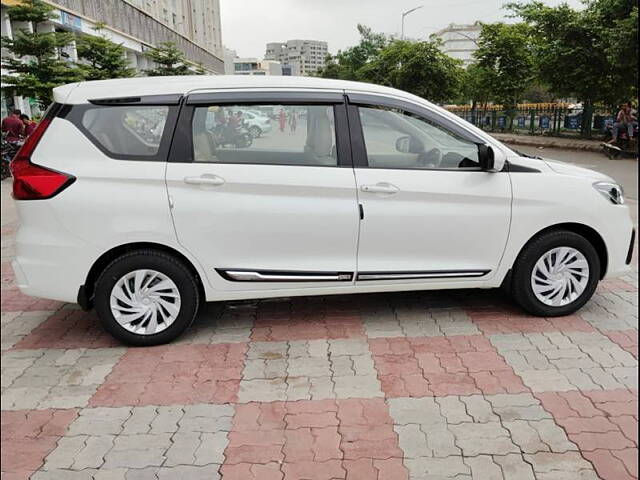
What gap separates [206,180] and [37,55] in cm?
251

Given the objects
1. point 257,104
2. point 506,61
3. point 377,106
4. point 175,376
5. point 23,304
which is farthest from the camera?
point 23,304

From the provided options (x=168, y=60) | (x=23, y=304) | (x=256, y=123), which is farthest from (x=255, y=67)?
(x=23, y=304)

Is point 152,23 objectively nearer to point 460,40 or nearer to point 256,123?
point 256,123

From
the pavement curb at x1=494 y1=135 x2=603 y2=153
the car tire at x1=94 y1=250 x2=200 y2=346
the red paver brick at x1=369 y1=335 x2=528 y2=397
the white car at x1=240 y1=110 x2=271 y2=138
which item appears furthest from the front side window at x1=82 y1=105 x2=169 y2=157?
the pavement curb at x1=494 y1=135 x2=603 y2=153

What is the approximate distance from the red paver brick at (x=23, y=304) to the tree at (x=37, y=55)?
164cm

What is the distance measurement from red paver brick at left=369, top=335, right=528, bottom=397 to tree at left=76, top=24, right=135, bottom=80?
2644 mm

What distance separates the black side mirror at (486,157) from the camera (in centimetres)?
353

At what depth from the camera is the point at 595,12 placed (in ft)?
12.4

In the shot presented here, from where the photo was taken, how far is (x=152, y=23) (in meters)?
3.53

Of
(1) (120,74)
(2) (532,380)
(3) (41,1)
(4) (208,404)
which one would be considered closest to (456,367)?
(2) (532,380)

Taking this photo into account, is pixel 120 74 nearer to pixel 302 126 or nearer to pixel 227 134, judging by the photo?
pixel 227 134

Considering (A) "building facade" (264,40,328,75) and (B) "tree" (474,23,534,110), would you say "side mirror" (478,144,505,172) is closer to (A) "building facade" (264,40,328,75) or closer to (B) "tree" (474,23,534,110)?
(B) "tree" (474,23,534,110)

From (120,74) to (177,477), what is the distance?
299 cm

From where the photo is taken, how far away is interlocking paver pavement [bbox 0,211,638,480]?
2354 mm
